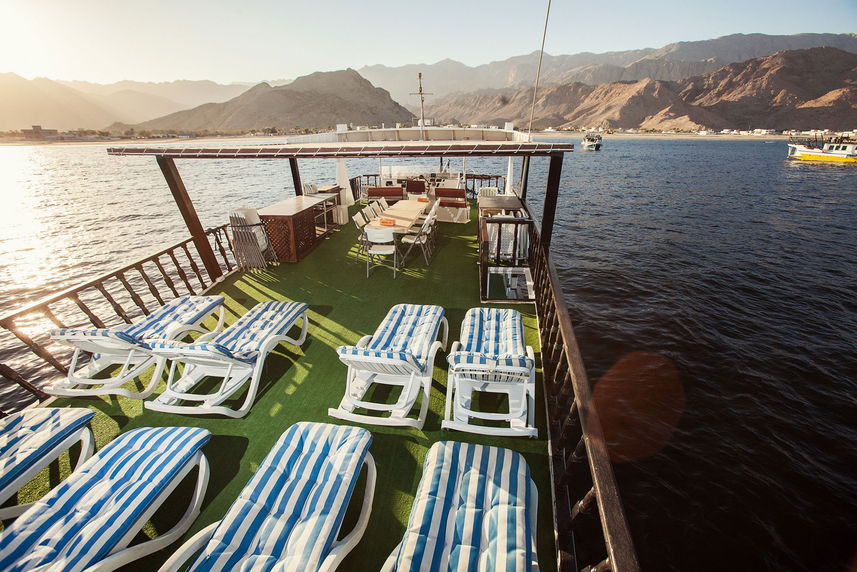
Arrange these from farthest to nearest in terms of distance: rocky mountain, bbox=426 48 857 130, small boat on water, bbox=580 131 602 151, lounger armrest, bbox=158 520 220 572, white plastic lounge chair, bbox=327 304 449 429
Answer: rocky mountain, bbox=426 48 857 130, small boat on water, bbox=580 131 602 151, white plastic lounge chair, bbox=327 304 449 429, lounger armrest, bbox=158 520 220 572

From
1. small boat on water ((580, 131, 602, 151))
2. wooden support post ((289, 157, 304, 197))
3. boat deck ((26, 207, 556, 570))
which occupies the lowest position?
small boat on water ((580, 131, 602, 151))

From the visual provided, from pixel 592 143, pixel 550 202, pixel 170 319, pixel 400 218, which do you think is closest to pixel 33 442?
pixel 170 319

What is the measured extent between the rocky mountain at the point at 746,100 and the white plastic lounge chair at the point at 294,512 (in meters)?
150

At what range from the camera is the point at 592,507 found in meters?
2.11

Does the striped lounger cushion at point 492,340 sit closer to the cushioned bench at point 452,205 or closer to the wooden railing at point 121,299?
the wooden railing at point 121,299

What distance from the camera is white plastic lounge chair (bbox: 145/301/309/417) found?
369 centimetres

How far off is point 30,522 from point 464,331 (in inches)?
155

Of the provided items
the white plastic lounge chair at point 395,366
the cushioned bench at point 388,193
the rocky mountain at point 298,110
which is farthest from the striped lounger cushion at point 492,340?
the rocky mountain at point 298,110

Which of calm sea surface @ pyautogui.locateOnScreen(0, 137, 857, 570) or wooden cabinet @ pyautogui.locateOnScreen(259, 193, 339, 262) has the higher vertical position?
wooden cabinet @ pyautogui.locateOnScreen(259, 193, 339, 262)

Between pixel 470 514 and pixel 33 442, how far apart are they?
378cm

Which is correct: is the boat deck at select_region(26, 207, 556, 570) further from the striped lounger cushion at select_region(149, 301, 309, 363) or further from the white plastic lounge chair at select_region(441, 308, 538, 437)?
the striped lounger cushion at select_region(149, 301, 309, 363)

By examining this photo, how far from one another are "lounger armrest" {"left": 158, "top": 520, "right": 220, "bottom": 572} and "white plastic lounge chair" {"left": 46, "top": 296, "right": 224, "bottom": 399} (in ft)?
7.98

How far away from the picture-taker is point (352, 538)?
2.42m

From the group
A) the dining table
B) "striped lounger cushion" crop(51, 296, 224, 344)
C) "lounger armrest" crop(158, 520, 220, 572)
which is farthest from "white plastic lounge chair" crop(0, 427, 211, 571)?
the dining table
